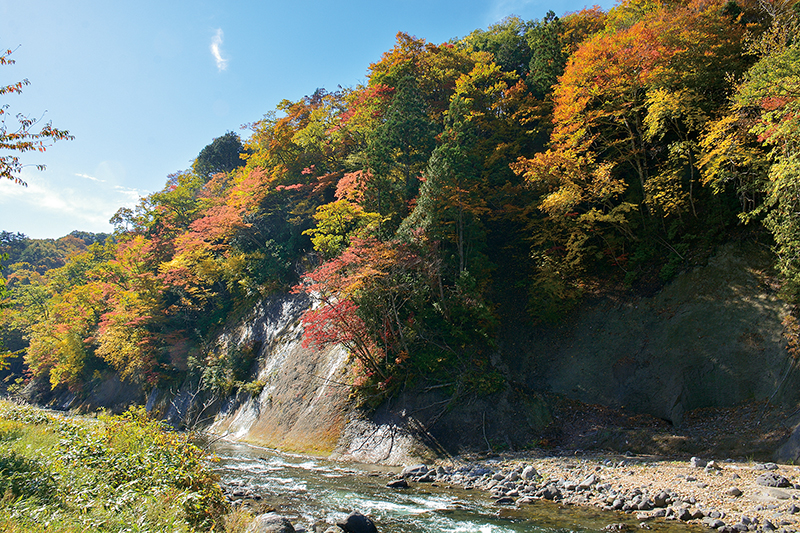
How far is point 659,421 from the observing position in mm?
13367

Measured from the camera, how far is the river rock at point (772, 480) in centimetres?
838

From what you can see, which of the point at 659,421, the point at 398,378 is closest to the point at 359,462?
the point at 398,378

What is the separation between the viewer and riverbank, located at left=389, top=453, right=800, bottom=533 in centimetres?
755

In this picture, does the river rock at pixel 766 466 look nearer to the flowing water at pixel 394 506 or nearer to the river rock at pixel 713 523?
the river rock at pixel 713 523

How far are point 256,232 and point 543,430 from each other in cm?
2229

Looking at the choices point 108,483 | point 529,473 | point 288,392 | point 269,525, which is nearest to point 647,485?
point 529,473

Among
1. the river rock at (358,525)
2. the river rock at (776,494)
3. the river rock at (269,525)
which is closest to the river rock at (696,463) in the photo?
the river rock at (776,494)

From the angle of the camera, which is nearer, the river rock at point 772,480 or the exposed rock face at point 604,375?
the river rock at point 772,480

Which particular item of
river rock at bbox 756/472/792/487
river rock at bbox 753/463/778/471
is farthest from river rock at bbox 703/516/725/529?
river rock at bbox 753/463/778/471

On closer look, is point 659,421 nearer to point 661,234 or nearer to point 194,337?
point 661,234

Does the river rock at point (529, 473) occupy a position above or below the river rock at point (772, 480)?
below

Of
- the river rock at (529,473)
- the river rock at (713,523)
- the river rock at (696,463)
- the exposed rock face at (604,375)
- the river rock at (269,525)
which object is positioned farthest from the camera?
the exposed rock face at (604,375)

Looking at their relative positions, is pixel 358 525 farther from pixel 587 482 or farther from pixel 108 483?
pixel 587 482

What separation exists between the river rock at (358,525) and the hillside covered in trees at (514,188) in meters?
8.26
